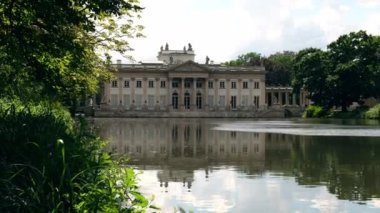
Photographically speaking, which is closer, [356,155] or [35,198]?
[35,198]

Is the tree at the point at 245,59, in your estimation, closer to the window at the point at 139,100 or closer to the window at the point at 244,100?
the window at the point at 244,100

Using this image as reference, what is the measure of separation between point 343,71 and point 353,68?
54.8 inches

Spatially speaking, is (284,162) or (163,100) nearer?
(284,162)

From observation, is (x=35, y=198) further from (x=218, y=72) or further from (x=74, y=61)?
(x=218, y=72)

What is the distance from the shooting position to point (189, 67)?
320ft

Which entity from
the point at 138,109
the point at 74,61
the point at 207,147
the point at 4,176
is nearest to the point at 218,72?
the point at 138,109

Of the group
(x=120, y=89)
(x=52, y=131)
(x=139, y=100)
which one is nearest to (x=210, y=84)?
(x=139, y=100)

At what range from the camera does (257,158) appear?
66.8 ft

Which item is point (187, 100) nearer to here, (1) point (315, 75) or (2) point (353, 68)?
(1) point (315, 75)

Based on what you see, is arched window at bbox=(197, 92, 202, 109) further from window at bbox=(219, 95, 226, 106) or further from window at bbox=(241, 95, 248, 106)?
window at bbox=(241, 95, 248, 106)

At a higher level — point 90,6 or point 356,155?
point 90,6

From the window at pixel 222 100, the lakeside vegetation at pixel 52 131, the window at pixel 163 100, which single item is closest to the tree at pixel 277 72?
the window at pixel 222 100

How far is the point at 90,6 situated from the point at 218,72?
293ft

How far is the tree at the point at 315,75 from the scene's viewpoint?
8069 cm
